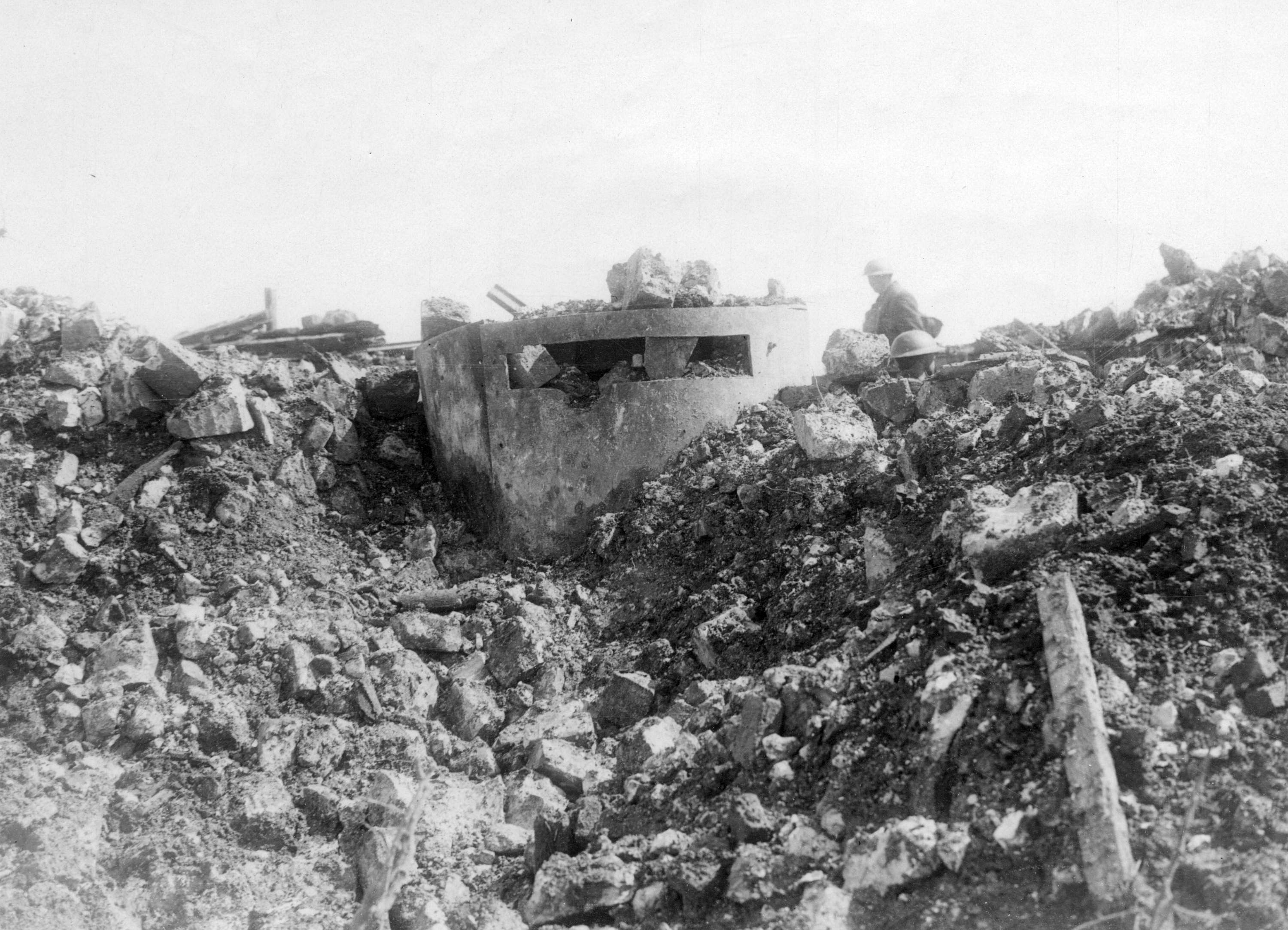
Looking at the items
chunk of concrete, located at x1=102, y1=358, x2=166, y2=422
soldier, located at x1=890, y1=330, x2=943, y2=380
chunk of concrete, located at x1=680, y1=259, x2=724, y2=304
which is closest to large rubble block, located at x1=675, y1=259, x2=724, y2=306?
chunk of concrete, located at x1=680, y1=259, x2=724, y2=304

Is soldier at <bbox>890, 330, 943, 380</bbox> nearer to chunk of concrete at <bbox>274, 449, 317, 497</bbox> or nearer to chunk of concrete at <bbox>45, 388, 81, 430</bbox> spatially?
chunk of concrete at <bbox>274, 449, 317, 497</bbox>

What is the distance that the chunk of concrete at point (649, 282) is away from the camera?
6.49m

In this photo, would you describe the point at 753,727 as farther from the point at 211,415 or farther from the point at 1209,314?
the point at 1209,314

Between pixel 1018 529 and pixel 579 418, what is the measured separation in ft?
9.95

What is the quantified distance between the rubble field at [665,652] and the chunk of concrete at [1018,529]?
0.07ft

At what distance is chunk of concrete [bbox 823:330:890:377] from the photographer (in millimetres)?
6973

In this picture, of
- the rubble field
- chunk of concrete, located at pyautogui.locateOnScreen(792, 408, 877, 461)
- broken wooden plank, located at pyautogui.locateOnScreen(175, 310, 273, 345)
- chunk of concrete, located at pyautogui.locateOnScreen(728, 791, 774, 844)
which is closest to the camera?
the rubble field

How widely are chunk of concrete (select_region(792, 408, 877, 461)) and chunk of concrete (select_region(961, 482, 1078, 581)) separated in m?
1.41

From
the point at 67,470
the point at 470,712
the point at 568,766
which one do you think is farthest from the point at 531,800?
the point at 67,470

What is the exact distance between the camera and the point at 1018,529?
13.8ft

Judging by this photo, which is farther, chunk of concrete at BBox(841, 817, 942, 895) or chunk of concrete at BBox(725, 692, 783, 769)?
chunk of concrete at BBox(725, 692, 783, 769)

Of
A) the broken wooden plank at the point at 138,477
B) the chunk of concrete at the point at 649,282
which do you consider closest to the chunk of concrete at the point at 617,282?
the chunk of concrete at the point at 649,282

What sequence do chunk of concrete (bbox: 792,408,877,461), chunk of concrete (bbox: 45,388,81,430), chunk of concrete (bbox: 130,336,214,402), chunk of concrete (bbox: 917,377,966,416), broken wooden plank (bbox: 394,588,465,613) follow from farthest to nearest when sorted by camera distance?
chunk of concrete (bbox: 130,336,214,402), chunk of concrete (bbox: 45,388,81,430), chunk of concrete (bbox: 917,377,966,416), broken wooden plank (bbox: 394,588,465,613), chunk of concrete (bbox: 792,408,877,461)

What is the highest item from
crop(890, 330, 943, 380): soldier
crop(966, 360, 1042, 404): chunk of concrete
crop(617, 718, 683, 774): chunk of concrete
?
crop(890, 330, 943, 380): soldier
